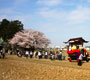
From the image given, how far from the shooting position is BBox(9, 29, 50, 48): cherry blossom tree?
181 feet

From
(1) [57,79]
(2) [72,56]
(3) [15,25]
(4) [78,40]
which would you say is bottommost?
(1) [57,79]

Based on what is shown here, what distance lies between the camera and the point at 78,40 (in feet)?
70.9

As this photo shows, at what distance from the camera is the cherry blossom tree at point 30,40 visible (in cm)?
5525

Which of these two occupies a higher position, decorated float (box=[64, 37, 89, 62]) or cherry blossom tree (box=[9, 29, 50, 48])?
cherry blossom tree (box=[9, 29, 50, 48])

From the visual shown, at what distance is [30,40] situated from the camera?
183 ft

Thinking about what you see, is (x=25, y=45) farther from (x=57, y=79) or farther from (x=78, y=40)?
(x=57, y=79)

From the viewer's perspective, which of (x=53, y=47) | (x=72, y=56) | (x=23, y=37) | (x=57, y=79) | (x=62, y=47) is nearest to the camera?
(x=57, y=79)

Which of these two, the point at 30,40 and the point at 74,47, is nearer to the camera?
the point at 74,47

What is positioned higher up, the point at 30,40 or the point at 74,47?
the point at 30,40

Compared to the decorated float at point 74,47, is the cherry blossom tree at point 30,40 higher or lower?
higher

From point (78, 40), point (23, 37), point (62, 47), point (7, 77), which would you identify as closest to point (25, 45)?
point (23, 37)

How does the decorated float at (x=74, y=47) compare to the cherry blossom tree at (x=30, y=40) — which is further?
the cherry blossom tree at (x=30, y=40)

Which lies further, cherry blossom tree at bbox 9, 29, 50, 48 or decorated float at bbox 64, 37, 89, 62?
cherry blossom tree at bbox 9, 29, 50, 48

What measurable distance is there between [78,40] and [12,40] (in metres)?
37.8
